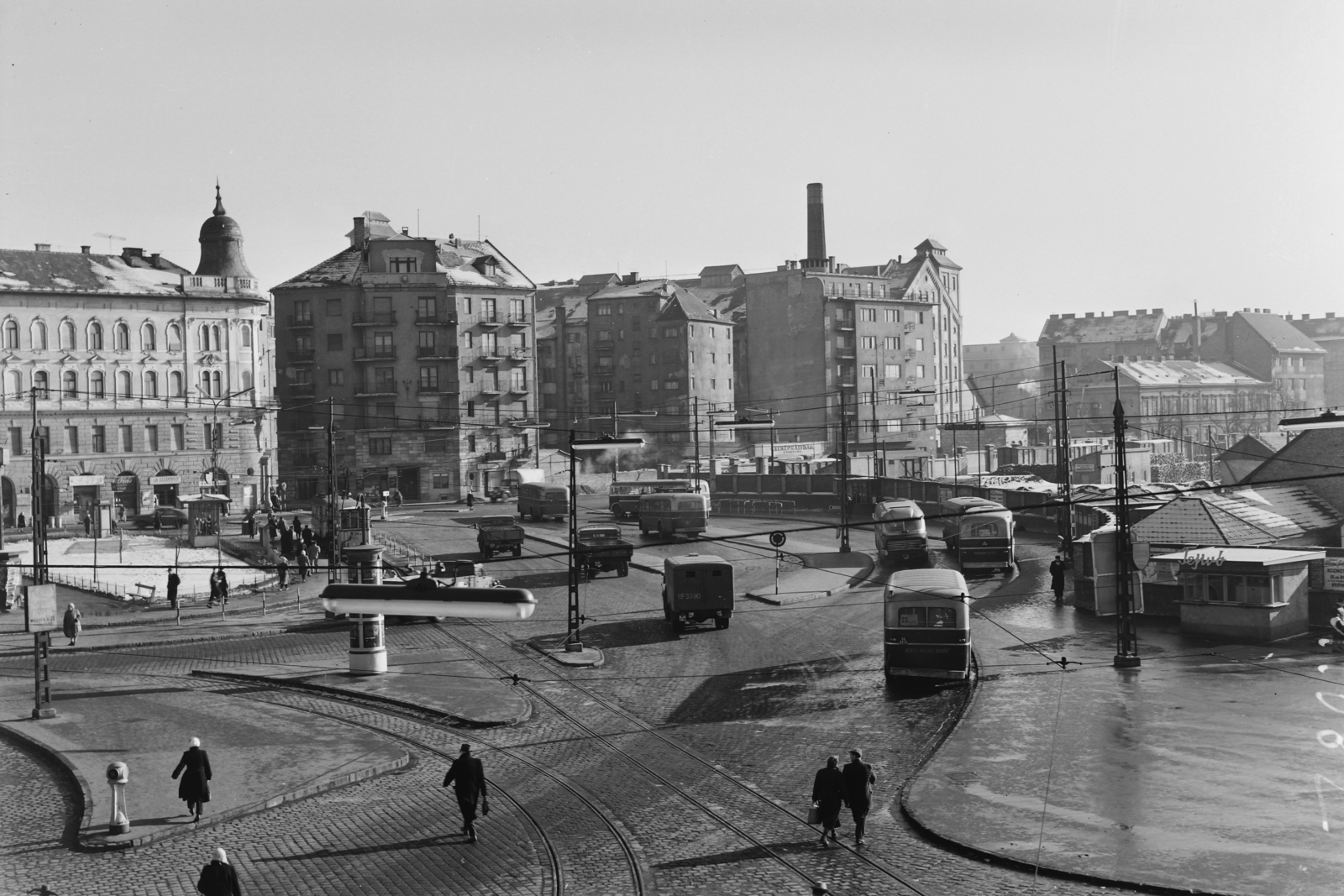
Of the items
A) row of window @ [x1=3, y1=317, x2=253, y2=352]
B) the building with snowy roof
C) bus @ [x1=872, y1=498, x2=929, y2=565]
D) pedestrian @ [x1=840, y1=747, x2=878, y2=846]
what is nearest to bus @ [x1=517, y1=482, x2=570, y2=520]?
the building with snowy roof

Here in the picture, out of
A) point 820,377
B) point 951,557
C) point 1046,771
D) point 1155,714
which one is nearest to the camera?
point 1046,771

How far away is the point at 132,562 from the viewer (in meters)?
53.8

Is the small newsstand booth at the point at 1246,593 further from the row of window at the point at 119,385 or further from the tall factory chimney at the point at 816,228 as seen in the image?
the tall factory chimney at the point at 816,228

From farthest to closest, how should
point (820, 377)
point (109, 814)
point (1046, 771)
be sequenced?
point (820, 377) < point (1046, 771) < point (109, 814)

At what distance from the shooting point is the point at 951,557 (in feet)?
182

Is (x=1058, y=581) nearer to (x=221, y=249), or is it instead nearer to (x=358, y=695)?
(x=358, y=695)

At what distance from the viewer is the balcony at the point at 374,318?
301ft

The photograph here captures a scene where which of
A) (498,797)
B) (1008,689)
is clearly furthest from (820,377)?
(498,797)

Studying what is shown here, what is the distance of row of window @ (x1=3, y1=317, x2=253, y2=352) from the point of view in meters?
71.6

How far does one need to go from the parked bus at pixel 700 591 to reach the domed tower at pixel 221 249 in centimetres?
A: 5151

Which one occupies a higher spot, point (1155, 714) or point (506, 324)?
point (506, 324)

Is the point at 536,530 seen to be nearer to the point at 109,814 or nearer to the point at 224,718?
the point at 224,718

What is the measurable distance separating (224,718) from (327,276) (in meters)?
69.4

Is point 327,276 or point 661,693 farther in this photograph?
point 327,276
